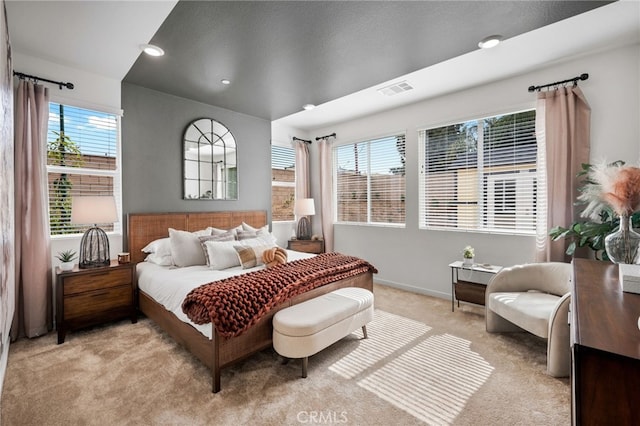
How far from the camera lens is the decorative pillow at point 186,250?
3027 mm

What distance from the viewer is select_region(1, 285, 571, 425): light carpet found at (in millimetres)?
1725

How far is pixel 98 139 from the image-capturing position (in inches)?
123

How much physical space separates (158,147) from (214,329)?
100 inches

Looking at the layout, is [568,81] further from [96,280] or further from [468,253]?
[96,280]

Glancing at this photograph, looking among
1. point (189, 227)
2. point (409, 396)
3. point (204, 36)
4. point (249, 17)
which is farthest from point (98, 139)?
point (409, 396)

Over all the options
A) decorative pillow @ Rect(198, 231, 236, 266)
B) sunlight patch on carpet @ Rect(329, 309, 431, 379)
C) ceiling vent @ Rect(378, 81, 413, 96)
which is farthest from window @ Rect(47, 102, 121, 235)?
ceiling vent @ Rect(378, 81, 413, 96)

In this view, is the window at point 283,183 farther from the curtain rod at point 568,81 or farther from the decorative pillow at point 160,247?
the curtain rod at point 568,81

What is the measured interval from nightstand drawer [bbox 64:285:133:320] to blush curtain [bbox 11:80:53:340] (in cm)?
38

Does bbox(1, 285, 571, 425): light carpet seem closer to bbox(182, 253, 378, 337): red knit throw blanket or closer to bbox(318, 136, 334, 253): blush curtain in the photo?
bbox(182, 253, 378, 337): red knit throw blanket

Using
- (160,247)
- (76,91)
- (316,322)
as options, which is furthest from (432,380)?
(76,91)

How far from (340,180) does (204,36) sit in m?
3.25

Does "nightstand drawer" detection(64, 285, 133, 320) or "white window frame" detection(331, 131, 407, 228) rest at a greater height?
"white window frame" detection(331, 131, 407, 228)

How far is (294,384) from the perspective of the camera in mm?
2025

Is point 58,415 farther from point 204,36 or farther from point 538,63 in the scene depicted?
point 538,63
